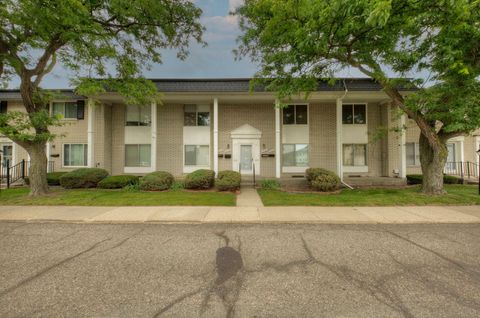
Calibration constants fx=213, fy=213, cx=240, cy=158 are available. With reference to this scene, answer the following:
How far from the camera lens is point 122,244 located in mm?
4578

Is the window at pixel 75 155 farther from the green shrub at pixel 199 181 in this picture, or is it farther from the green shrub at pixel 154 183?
the green shrub at pixel 199 181

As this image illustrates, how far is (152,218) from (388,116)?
51.6 ft

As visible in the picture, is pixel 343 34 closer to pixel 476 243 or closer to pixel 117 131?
pixel 476 243

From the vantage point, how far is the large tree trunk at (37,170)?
959 cm

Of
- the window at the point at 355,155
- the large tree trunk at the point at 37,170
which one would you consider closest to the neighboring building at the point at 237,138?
the window at the point at 355,155

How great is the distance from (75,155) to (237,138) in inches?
465

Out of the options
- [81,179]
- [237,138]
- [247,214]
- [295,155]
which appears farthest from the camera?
[295,155]

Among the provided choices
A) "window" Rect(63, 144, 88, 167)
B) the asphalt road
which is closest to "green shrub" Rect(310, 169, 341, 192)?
the asphalt road

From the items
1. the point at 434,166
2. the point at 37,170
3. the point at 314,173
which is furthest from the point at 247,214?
the point at 37,170

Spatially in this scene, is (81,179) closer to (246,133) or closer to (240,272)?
(246,133)

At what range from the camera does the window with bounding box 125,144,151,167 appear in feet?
50.2

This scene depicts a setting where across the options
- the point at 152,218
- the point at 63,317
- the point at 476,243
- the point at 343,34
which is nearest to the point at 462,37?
the point at 343,34

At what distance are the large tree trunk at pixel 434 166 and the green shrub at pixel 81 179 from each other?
660 inches

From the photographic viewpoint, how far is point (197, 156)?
605 inches
